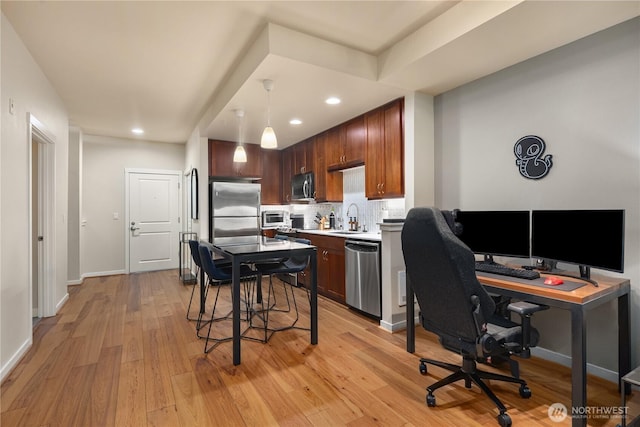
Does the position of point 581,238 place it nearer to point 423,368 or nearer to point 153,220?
point 423,368

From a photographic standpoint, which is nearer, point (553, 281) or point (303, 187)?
point (553, 281)

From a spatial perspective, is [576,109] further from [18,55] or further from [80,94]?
[80,94]

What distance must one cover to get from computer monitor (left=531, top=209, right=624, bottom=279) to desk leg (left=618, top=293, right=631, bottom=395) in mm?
281

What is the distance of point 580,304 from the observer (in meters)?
1.66

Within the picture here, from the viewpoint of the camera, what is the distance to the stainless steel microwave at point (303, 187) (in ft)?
16.7

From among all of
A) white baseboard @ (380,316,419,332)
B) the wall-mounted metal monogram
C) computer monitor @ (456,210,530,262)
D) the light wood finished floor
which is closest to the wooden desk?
the light wood finished floor

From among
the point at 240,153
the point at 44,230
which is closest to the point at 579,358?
the point at 240,153

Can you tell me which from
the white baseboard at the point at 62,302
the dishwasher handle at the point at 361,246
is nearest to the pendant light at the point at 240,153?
the dishwasher handle at the point at 361,246

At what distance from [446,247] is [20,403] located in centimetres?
276

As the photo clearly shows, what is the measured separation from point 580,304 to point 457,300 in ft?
2.05

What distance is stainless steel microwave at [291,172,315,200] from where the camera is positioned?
509 cm

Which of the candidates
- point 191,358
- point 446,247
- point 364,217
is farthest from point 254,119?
point 446,247

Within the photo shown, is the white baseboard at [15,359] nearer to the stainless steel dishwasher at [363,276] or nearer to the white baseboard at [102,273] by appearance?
the stainless steel dishwasher at [363,276]

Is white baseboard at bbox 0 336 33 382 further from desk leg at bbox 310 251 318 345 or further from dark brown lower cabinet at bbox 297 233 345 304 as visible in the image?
dark brown lower cabinet at bbox 297 233 345 304
